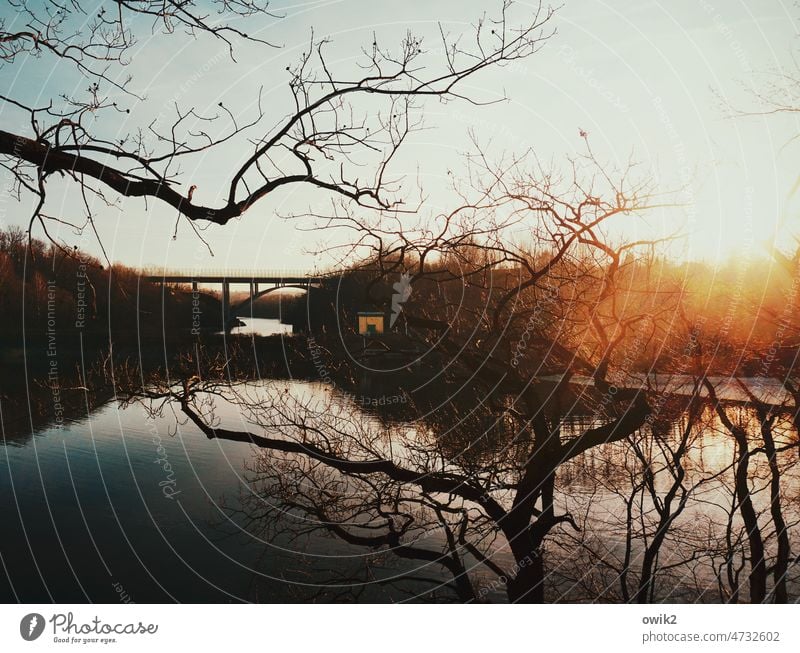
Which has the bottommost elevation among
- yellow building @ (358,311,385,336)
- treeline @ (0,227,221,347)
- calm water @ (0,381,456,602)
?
calm water @ (0,381,456,602)

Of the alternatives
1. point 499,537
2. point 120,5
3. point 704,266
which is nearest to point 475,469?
point 499,537

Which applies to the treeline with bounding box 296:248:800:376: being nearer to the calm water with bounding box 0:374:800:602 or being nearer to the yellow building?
the yellow building

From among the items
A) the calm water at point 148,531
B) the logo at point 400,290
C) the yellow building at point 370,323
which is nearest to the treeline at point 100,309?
the calm water at point 148,531

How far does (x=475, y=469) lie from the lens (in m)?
7.68

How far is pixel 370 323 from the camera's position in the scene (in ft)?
24.6

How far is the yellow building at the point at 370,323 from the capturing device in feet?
23.6

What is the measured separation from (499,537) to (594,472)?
2.12m

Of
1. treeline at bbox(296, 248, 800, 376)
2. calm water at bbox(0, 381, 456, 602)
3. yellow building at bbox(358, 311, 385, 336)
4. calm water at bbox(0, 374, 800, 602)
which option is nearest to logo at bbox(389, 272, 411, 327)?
treeline at bbox(296, 248, 800, 376)

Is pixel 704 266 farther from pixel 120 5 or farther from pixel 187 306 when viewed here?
pixel 187 306
